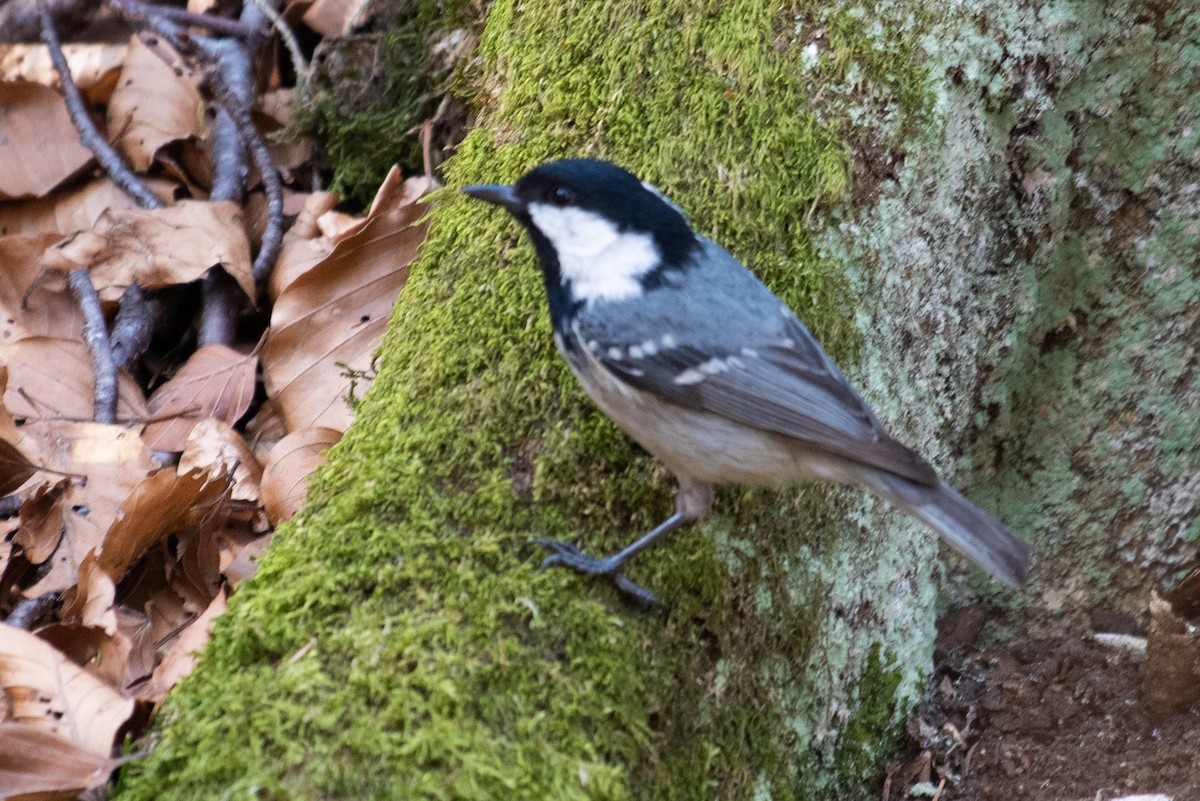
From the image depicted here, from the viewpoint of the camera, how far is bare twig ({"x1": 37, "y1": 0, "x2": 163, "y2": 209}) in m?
3.57

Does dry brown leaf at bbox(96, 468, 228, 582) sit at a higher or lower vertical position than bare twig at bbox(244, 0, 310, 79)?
lower

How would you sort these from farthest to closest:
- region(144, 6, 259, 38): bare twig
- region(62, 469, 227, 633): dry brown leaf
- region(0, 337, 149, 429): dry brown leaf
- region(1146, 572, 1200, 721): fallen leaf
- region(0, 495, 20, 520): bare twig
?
region(144, 6, 259, 38): bare twig
region(0, 337, 149, 429): dry brown leaf
region(1146, 572, 1200, 721): fallen leaf
region(0, 495, 20, 520): bare twig
region(62, 469, 227, 633): dry brown leaf

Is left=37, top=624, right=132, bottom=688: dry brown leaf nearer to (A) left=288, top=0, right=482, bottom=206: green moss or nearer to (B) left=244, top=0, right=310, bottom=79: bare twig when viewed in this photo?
(A) left=288, top=0, right=482, bottom=206: green moss

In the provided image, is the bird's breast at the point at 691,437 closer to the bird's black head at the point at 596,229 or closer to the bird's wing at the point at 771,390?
the bird's wing at the point at 771,390

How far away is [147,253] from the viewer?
11.1 ft

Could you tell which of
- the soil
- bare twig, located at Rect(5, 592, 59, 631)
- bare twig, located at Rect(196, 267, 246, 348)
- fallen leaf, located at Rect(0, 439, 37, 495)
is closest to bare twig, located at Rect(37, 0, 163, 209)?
bare twig, located at Rect(196, 267, 246, 348)

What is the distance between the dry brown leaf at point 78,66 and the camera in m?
3.93

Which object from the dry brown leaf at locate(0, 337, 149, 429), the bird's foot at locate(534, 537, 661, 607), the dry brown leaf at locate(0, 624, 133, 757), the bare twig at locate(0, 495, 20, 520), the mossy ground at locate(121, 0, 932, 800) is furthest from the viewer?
the dry brown leaf at locate(0, 337, 149, 429)

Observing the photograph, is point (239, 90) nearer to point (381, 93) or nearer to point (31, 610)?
point (381, 93)

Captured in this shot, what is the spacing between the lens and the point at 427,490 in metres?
2.11

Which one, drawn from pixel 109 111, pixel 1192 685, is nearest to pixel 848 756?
pixel 1192 685

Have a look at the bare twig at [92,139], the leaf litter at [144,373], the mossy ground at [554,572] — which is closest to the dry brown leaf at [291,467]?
the leaf litter at [144,373]

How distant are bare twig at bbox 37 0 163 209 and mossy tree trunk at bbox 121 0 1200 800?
1391mm

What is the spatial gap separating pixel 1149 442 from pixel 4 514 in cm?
345
